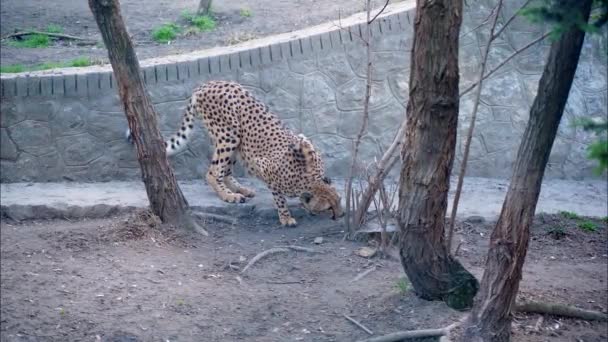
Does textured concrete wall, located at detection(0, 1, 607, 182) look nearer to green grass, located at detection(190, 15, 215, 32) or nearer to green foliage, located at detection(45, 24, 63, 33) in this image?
green grass, located at detection(190, 15, 215, 32)

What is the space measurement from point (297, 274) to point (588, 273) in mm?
2091

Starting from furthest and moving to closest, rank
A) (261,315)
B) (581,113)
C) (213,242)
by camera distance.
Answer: (581,113)
(213,242)
(261,315)

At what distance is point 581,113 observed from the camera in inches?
313

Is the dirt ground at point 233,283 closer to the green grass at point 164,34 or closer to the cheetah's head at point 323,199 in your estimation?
the cheetah's head at point 323,199

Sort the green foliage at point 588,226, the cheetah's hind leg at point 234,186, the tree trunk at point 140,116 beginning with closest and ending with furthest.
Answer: the tree trunk at point 140,116
the green foliage at point 588,226
the cheetah's hind leg at point 234,186

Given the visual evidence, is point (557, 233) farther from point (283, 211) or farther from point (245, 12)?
point (245, 12)

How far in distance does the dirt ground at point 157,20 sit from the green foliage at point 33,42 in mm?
95

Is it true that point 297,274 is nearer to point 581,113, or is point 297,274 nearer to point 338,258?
point 338,258

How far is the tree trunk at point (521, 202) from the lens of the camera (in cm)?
375

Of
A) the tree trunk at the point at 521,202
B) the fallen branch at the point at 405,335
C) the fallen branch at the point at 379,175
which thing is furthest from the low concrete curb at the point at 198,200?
the tree trunk at the point at 521,202

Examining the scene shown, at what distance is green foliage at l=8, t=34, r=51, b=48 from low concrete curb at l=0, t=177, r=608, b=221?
91.3 inches

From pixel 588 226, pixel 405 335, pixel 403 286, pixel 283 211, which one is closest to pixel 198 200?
pixel 283 211

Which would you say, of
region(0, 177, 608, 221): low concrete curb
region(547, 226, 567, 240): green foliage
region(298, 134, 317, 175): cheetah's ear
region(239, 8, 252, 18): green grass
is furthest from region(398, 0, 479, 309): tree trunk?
region(239, 8, 252, 18): green grass

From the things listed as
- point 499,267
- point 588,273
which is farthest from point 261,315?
point 588,273
